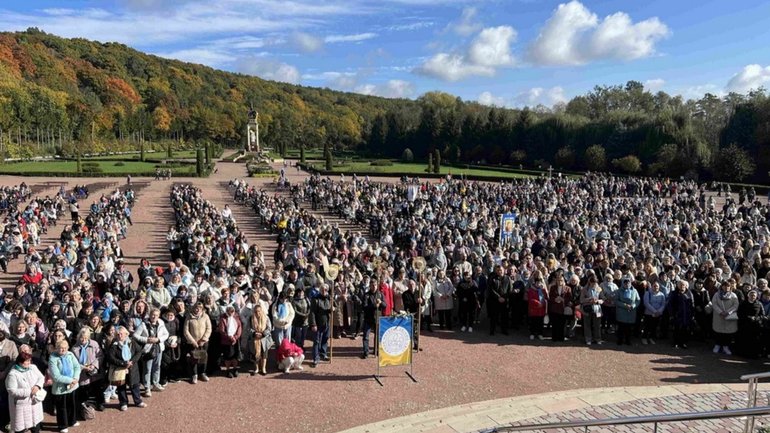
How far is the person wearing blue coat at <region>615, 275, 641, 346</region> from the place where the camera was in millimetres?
11555

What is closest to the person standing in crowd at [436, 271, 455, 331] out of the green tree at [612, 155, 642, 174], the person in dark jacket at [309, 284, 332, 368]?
the person in dark jacket at [309, 284, 332, 368]

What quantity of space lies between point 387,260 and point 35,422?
9.14 m

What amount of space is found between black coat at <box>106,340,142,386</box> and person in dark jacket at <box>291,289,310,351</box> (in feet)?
9.40

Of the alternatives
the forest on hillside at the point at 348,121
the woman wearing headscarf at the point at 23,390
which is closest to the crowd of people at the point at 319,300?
the woman wearing headscarf at the point at 23,390

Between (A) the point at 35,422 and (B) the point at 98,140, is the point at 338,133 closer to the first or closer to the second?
(B) the point at 98,140

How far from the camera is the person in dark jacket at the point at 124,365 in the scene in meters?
8.31

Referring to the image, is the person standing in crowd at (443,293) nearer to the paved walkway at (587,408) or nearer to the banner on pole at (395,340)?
the banner on pole at (395,340)

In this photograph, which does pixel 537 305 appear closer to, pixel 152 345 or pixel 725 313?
pixel 725 313

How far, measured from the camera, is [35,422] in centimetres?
746

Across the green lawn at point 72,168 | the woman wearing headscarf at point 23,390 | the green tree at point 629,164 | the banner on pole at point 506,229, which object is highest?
the green tree at point 629,164

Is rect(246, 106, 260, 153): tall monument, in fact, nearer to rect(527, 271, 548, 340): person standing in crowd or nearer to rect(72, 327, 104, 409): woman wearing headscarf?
rect(527, 271, 548, 340): person standing in crowd

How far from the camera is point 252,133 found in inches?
3974

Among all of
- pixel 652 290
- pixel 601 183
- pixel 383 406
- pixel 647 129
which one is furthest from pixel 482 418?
pixel 647 129

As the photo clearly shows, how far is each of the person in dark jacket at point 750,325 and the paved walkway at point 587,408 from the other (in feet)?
6.01
